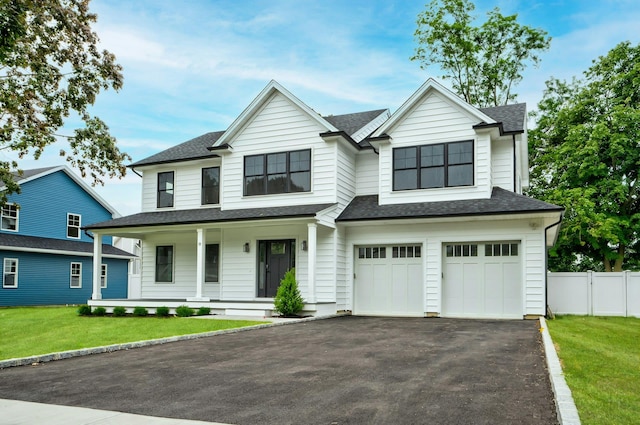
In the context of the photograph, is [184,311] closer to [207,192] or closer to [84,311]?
[84,311]

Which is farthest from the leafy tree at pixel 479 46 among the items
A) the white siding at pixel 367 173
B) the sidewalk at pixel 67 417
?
the sidewalk at pixel 67 417

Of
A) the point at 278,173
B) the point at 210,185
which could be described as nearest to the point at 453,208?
the point at 278,173

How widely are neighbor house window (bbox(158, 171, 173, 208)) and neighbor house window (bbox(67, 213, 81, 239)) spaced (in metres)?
10.2

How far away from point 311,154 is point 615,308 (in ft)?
37.7

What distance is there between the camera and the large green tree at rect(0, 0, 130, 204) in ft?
52.6

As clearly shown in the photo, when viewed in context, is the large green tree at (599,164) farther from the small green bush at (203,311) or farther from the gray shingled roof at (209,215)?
the small green bush at (203,311)

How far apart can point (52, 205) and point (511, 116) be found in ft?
78.1

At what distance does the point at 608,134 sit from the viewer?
25641mm

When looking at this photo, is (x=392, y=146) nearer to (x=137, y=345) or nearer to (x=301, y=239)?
(x=301, y=239)

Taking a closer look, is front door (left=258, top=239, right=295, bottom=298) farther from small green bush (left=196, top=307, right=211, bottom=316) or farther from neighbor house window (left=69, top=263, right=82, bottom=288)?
neighbor house window (left=69, top=263, right=82, bottom=288)

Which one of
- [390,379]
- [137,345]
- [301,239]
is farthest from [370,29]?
[390,379]

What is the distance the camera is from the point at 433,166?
1794 cm

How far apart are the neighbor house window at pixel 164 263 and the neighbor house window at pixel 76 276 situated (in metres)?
10.2

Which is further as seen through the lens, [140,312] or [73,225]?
[73,225]
